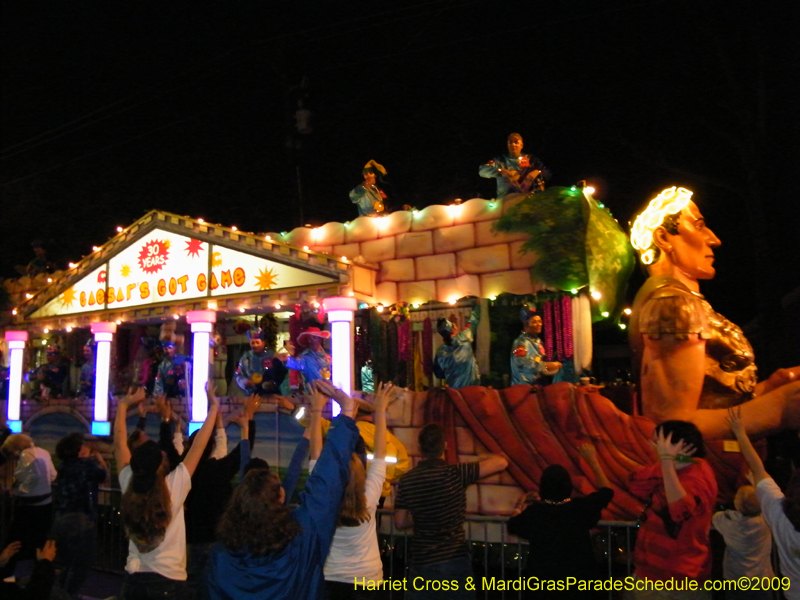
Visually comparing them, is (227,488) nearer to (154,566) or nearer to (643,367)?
(154,566)

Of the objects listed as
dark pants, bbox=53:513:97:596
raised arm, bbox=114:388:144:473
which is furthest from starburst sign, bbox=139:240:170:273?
raised arm, bbox=114:388:144:473

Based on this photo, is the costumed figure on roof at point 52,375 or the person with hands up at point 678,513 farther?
the costumed figure on roof at point 52,375

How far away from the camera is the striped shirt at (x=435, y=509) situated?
4566mm

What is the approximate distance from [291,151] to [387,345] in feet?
38.2

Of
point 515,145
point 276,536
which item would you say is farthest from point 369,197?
point 276,536

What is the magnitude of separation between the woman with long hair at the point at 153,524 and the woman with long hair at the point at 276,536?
87 centimetres

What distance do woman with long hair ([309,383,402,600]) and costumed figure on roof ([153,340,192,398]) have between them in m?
8.12

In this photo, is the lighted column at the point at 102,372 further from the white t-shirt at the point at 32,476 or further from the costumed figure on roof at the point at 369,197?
the white t-shirt at the point at 32,476

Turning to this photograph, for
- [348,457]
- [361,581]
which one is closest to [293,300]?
[361,581]

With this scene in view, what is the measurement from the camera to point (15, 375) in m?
14.1

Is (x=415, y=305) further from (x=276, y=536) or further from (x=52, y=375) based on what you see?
(x=52, y=375)

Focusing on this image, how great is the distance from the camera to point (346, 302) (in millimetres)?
9945

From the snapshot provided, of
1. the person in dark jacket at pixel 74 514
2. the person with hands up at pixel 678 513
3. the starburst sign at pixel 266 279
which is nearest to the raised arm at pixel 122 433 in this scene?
the person in dark jacket at pixel 74 514

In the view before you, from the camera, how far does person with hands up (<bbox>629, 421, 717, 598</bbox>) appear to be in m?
4.18
